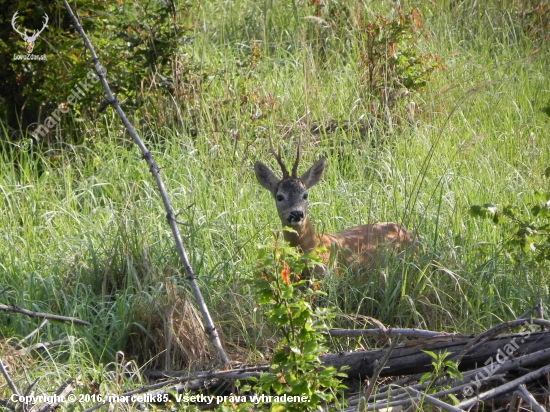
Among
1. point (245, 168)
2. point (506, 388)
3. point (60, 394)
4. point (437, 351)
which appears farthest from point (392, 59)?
point (60, 394)

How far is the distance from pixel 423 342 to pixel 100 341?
1670 mm

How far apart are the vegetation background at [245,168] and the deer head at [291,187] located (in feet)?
0.55

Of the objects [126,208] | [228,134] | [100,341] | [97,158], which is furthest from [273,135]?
[100,341]

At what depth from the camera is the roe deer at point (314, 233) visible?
17.1ft

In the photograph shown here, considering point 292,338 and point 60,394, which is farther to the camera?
point 60,394

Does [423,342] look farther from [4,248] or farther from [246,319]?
[4,248]

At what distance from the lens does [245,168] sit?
21.5 ft

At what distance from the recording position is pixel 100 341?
4562 mm

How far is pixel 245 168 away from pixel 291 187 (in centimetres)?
86

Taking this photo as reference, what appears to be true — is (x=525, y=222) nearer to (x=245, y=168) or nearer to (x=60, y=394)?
(x=60, y=394)

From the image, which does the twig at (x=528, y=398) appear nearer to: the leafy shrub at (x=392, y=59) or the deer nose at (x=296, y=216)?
the deer nose at (x=296, y=216)

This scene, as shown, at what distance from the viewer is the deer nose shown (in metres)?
5.49

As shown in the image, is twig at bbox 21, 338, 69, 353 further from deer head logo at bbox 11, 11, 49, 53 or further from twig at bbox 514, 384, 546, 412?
deer head logo at bbox 11, 11, 49, 53

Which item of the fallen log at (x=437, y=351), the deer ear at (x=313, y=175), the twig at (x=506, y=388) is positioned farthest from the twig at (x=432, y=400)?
the deer ear at (x=313, y=175)
